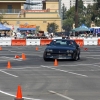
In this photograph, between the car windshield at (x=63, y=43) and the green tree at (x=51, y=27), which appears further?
the green tree at (x=51, y=27)

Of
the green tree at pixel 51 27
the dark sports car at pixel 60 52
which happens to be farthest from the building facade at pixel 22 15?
the dark sports car at pixel 60 52

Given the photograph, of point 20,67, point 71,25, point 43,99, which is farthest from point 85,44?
point 71,25

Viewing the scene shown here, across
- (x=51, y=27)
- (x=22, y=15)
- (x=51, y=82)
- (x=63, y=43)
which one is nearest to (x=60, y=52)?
(x=63, y=43)

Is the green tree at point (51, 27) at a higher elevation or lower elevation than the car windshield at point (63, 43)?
higher

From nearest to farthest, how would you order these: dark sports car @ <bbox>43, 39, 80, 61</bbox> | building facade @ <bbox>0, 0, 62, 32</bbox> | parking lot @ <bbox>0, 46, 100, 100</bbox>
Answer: parking lot @ <bbox>0, 46, 100, 100</bbox>
dark sports car @ <bbox>43, 39, 80, 61</bbox>
building facade @ <bbox>0, 0, 62, 32</bbox>

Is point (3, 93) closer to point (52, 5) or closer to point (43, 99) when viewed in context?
point (43, 99)

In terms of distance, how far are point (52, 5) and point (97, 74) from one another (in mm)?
89449

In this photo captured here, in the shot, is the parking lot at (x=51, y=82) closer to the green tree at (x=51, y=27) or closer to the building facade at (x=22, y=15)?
the green tree at (x=51, y=27)

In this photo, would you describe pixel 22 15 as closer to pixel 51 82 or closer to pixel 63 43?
pixel 63 43

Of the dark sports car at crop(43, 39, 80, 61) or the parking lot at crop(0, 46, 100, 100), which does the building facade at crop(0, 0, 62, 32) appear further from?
the parking lot at crop(0, 46, 100, 100)

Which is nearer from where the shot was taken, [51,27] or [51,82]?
[51,82]

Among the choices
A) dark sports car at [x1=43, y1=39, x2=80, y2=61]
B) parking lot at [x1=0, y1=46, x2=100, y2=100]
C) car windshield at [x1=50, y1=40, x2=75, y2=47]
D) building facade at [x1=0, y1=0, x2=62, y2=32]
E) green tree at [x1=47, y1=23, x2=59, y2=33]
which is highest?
building facade at [x1=0, y1=0, x2=62, y2=32]

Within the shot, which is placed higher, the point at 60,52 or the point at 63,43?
the point at 63,43

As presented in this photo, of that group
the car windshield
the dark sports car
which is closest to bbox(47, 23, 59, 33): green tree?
the car windshield
